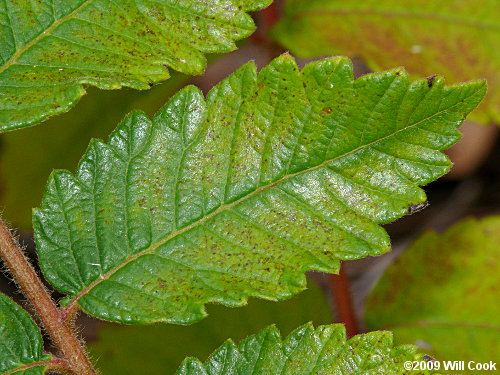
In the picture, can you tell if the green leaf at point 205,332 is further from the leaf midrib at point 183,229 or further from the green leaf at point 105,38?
the green leaf at point 105,38

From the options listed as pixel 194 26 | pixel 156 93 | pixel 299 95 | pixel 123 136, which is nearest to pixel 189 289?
pixel 123 136

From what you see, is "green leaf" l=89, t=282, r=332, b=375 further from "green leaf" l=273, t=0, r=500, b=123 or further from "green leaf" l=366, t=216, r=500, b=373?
"green leaf" l=273, t=0, r=500, b=123

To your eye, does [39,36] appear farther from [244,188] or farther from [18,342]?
[18,342]

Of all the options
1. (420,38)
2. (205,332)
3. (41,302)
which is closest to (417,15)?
(420,38)

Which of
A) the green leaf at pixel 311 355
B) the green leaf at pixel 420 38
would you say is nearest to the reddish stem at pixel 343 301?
the green leaf at pixel 420 38

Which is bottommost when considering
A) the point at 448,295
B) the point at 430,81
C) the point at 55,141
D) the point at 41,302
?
the point at 448,295

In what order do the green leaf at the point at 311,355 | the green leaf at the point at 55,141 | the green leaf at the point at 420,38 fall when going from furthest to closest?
1. the green leaf at the point at 55,141
2. the green leaf at the point at 420,38
3. the green leaf at the point at 311,355
